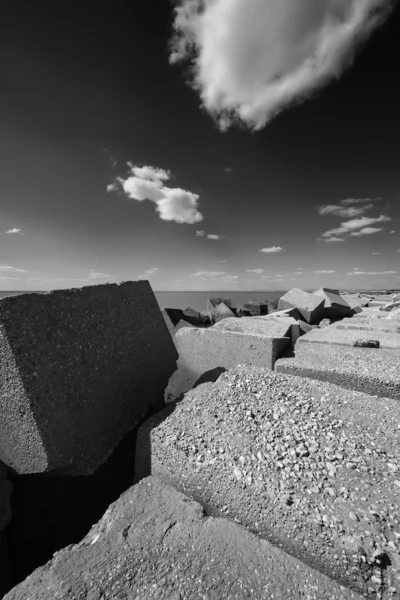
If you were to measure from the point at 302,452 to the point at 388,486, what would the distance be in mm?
420

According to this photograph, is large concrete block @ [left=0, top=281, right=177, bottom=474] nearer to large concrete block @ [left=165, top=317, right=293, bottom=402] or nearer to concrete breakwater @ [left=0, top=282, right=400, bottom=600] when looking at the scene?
concrete breakwater @ [left=0, top=282, right=400, bottom=600]

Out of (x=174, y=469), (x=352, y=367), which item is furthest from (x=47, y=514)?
(x=352, y=367)

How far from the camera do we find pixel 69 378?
5.07 feet

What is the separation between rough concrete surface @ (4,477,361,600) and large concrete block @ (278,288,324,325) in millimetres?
6185

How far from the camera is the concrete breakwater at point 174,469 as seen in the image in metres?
1.03

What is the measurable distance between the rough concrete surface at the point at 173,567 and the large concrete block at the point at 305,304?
20.3 feet

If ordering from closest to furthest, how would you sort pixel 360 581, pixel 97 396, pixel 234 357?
1. pixel 360 581
2. pixel 97 396
3. pixel 234 357

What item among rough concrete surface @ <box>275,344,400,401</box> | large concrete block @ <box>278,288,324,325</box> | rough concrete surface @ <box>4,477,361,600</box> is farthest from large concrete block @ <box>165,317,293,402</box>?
large concrete block @ <box>278,288,324,325</box>

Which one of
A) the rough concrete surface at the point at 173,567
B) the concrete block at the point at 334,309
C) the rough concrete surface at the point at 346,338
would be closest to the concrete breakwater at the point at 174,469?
the rough concrete surface at the point at 173,567

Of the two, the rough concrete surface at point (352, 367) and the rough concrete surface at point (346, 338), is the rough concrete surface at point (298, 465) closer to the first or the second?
the rough concrete surface at point (352, 367)

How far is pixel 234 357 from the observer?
2.98 metres

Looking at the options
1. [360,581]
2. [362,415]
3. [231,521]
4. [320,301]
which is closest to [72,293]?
[231,521]

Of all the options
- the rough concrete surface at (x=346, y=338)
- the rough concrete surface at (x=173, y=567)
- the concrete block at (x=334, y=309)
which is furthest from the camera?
the concrete block at (x=334, y=309)

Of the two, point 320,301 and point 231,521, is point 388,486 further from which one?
point 320,301
